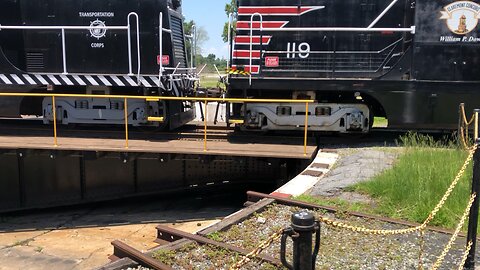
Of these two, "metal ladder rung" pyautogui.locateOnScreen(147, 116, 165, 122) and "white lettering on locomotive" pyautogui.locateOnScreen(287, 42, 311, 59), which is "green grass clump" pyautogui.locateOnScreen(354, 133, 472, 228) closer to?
"white lettering on locomotive" pyautogui.locateOnScreen(287, 42, 311, 59)

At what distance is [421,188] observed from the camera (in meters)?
5.76

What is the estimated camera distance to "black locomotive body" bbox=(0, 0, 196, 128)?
9984 millimetres

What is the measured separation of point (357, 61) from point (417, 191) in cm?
461

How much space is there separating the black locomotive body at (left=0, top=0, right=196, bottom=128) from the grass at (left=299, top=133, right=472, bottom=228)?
5.52 meters

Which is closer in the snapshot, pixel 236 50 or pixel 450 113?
pixel 450 113

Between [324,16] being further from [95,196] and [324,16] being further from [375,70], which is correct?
[95,196]

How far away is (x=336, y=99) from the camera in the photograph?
9812mm

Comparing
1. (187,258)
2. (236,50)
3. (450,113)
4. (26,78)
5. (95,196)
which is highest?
(236,50)

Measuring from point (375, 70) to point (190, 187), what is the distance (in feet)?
16.3

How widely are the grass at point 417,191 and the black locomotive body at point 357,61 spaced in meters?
2.47

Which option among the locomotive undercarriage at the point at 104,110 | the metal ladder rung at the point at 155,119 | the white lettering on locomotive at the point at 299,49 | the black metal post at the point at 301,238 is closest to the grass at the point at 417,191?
the black metal post at the point at 301,238

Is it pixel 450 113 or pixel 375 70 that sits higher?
pixel 375 70

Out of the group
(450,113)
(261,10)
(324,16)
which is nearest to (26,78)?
(261,10)

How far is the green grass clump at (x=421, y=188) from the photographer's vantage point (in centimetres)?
536
